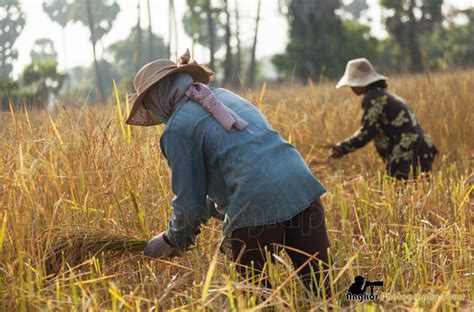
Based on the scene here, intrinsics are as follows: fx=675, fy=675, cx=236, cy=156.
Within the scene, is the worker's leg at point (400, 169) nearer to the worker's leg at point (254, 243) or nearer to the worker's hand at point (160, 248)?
the worker's leg at point (254, 243)

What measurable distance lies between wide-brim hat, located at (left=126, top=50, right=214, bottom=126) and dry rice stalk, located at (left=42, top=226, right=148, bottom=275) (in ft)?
1.61

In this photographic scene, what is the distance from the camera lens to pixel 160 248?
234 centimetres

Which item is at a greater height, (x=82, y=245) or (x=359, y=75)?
(x=359, y=75)

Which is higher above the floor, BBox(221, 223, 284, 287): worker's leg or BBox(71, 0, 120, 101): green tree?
BBox(71, 0, 120, 101): green tree

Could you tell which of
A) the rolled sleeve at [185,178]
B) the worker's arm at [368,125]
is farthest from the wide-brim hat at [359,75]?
the rolled sleeve at [185,178]

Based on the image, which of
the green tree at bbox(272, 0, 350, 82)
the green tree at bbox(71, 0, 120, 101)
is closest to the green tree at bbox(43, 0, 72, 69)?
the green tree at bbox(71, 0, 120, 101)

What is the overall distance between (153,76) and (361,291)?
1.02 metres

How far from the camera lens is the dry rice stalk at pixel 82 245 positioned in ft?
8.18

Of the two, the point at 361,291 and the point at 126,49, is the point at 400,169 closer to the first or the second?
the point at 361,291

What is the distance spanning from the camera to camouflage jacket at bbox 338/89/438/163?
4.53m

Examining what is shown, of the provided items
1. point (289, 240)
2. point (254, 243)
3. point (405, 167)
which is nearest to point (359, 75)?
point (405, 167)

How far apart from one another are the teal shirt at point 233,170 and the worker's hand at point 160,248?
10cm

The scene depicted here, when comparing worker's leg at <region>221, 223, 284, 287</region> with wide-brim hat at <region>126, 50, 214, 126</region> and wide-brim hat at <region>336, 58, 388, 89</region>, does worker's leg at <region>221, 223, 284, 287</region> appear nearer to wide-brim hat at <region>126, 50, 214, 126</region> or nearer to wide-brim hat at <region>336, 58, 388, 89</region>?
wide-brim hat at <region>126, 50, 214, 126</region>

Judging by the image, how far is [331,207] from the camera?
140 inches
